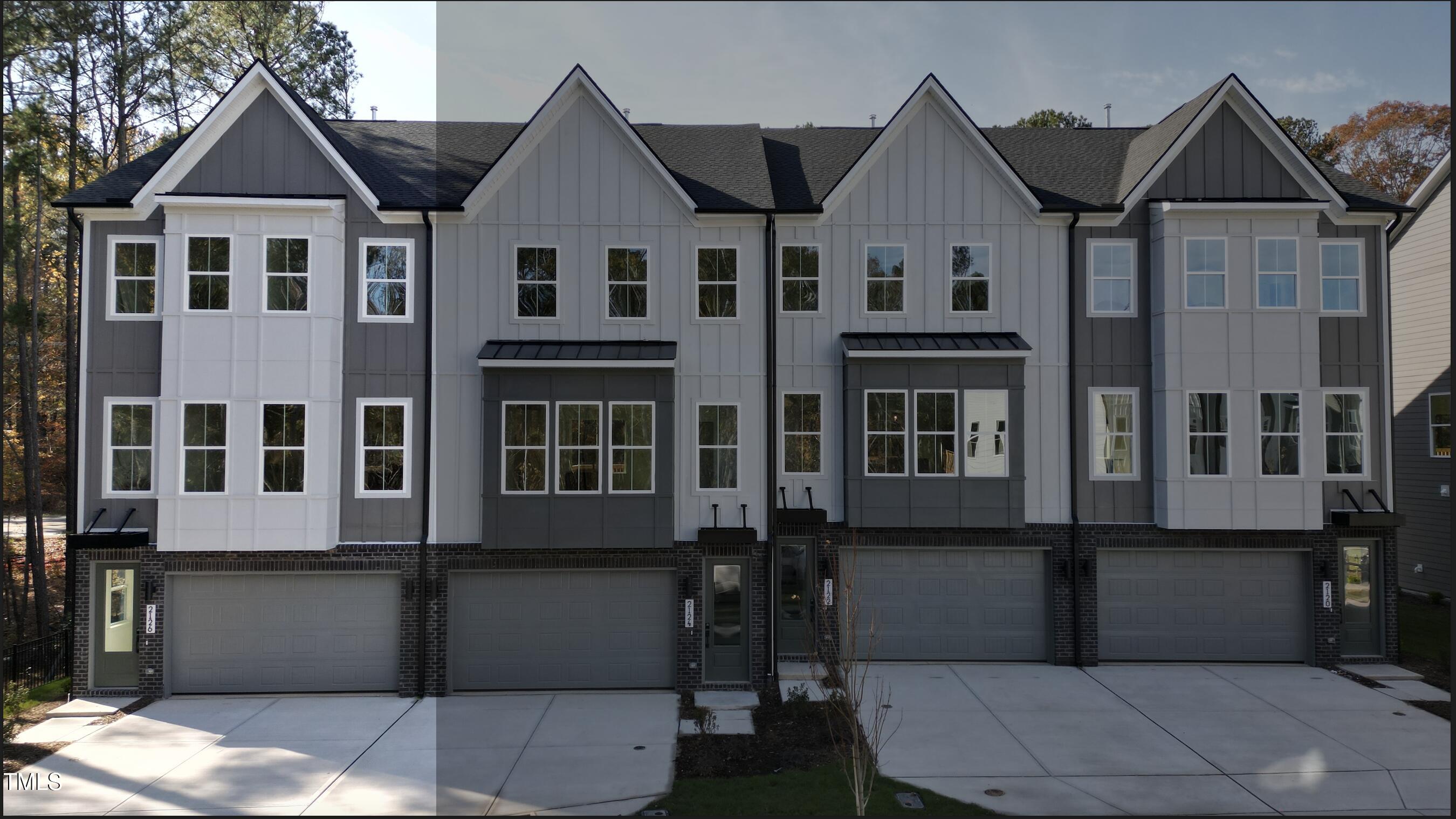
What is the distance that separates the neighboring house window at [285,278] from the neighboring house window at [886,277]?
11025 mm

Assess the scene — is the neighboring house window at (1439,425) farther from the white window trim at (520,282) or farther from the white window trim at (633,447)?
the white window trim at (520,282)

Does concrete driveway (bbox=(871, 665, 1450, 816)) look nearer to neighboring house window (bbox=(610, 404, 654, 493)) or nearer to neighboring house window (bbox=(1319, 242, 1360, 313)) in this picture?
neighboring house window (bbox=(610, 404, 654, 493))

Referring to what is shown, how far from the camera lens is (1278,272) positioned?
17266 millimetres

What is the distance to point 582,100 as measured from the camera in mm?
16922

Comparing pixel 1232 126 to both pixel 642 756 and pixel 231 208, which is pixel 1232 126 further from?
pixel 231 208

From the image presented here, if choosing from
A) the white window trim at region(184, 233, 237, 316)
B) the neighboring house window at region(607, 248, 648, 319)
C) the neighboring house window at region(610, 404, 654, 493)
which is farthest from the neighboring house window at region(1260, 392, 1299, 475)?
the white window trim at region(184, 233, 237, 316)

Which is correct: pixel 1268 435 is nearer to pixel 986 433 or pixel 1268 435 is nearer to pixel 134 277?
pixel 986 433

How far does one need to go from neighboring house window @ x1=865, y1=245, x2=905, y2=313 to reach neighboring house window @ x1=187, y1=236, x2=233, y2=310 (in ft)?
40.6

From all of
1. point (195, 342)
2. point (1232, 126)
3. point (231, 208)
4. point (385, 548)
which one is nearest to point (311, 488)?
point (385, 548)

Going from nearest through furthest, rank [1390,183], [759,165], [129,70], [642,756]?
1. [642,756]
2. [759,165]
3. [129,70]
4. [1390,183]

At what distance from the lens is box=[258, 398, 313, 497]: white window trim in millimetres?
15898

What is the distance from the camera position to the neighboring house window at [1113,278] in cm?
1762

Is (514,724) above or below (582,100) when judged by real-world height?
below

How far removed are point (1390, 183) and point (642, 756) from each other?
111 ft
